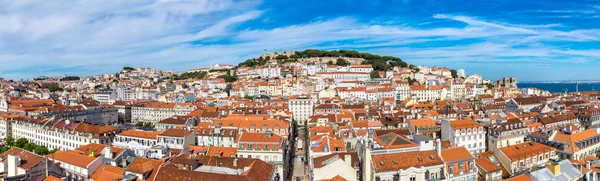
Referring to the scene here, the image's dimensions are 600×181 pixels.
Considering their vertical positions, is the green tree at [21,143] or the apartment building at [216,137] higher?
the apartment building at [216,137]

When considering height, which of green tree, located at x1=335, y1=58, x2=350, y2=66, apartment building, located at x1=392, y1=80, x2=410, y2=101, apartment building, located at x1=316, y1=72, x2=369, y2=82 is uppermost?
green tree, located at x1=335, y1=58, x2=350, y2=66

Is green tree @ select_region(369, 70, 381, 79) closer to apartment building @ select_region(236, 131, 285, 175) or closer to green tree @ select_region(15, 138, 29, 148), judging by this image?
apartment building @ select_region(236, 131, 285, 175)

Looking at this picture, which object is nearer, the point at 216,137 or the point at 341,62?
the point at 216,137

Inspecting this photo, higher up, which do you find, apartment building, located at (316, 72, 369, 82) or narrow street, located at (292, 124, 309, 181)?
apartment building, located at (316, 72, 369, 82)

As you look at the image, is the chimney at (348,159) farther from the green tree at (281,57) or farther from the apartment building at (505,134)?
the green tree at (281,57)

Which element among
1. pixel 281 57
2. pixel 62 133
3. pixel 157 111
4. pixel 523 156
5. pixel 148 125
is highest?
pixel 281 57

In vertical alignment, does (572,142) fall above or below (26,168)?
above

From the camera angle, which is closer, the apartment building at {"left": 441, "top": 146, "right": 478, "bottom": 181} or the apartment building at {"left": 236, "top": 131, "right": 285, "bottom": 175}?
the apartment building at {"left": 441, "top": 146, "right": 478, "bottom": 181}

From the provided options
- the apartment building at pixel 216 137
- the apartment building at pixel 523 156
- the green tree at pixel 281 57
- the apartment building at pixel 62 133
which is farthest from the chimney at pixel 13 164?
the green tree at pixel 281 57

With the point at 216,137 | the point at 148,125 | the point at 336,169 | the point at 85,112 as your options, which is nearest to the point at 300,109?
the point at 148,125

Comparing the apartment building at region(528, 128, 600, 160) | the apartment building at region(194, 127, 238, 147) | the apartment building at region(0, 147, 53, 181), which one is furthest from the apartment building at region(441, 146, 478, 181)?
the apartment building at region(0, 147, 53, 181)

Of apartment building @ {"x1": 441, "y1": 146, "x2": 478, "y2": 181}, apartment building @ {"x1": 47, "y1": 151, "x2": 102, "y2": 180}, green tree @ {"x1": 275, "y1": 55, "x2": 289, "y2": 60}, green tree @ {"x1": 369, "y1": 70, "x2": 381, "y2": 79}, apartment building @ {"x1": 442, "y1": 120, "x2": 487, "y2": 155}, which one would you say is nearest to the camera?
apartment building @ {"x1": 441, "y1": 146, "x2": 478, "y2": 181}

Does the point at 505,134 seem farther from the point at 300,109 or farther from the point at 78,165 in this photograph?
the point at 78,165

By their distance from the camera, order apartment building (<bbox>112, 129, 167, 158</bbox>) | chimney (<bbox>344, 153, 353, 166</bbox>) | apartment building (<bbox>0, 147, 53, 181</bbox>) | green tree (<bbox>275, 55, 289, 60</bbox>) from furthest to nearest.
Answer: green tree (<bbox>275, 55, 289, 60</bbox>) → apartment building (<bbox>112, 129, 167, 158</bbox>) → apartment building (<bbox>0, 147, 53, 181</bbox>) → chimney (<bbox>344, 153, 353, 166</bbox>)
